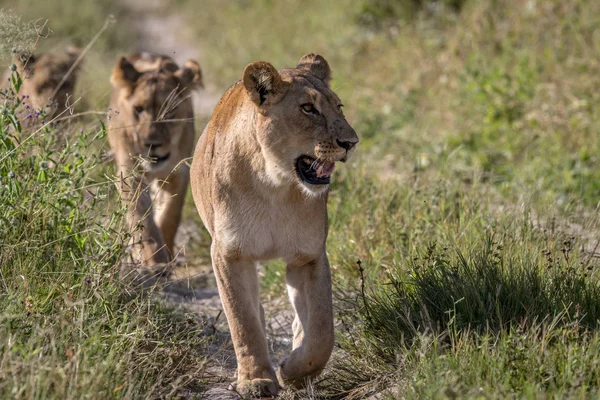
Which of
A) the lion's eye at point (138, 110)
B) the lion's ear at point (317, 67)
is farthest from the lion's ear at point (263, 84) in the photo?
the lion's eye at point (138, 110)

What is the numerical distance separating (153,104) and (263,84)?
108 inches

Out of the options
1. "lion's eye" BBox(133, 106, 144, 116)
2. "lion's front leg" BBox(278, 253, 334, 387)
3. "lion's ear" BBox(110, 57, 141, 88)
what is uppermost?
"lion's ear" BBox(110, 57, 141, 88)

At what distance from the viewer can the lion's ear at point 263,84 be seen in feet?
13.5

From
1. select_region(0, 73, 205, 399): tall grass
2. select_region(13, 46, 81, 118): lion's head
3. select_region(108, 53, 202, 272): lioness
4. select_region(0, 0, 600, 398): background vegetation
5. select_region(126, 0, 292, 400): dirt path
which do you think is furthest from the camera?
select_region(13, 46, 81, 118): lion's head

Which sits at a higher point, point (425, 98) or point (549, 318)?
point (425, 98)

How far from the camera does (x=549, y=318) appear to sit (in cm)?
388

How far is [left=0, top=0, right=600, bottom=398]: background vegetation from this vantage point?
11.5 feet

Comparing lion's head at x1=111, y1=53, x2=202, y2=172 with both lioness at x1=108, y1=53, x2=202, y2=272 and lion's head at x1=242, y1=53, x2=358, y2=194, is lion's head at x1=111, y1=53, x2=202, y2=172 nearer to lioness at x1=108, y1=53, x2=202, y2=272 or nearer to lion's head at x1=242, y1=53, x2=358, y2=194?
lioness at x1=108, y1=53, x2=202, y2=272

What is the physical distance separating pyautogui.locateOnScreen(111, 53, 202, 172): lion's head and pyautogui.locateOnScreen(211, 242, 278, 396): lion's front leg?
87.6 inches

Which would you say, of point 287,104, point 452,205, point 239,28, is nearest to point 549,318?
point 287,104

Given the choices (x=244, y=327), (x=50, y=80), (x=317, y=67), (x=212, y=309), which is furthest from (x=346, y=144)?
(x=50, y=80)

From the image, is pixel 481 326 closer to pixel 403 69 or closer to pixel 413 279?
pixel 413 279

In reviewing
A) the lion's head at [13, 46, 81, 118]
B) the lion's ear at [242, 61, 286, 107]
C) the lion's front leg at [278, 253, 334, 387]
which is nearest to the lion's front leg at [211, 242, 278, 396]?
the lion's front leg at [278, 253, 334, 387]

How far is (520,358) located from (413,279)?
926mm
